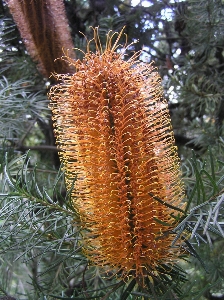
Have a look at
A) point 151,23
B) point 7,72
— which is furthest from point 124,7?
point 7,72

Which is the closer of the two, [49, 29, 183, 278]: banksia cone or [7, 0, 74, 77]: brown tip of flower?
[49, 29, 183, 278]: banksia cone

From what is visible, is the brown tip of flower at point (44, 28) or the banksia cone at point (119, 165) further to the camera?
the brown tip of flower at point (44, 28)

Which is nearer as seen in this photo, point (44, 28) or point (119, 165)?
point (119, 165)

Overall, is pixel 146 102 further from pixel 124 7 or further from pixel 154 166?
pixel 124 7
